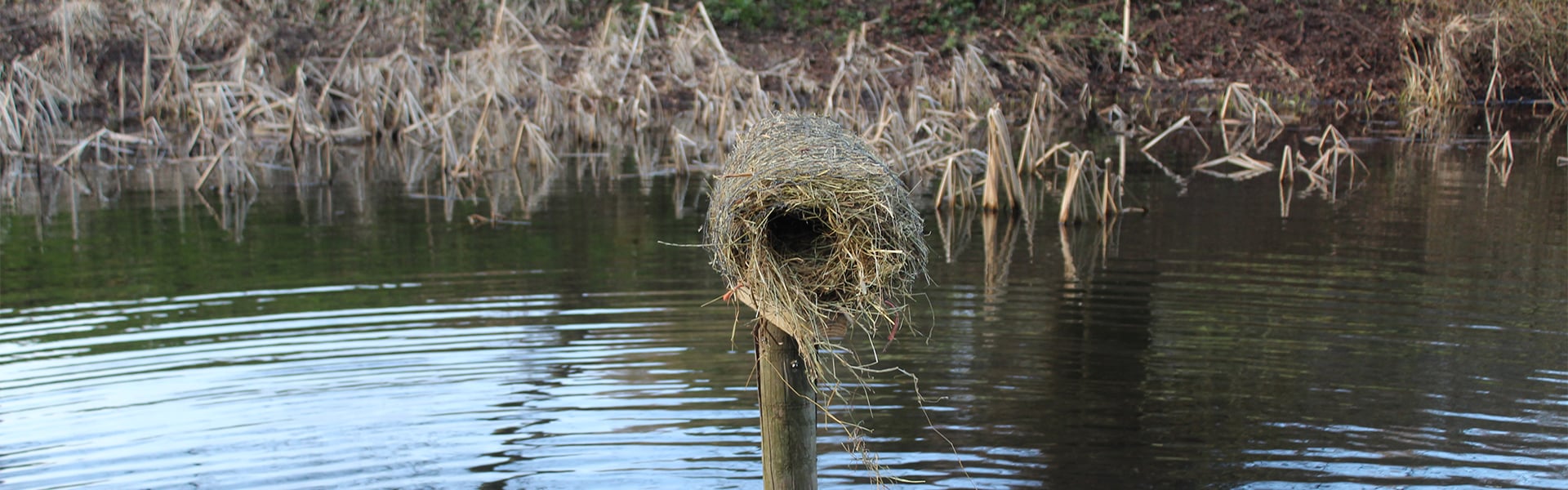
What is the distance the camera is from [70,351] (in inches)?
352

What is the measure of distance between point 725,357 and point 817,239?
4635 mm

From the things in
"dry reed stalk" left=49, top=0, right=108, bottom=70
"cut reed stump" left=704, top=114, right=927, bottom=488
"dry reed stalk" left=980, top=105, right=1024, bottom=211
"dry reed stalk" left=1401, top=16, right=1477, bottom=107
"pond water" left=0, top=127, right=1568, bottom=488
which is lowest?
"pond water" left=0, top=127, right=1568, bottom=488

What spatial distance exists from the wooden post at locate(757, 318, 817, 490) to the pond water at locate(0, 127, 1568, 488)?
219 millimetres

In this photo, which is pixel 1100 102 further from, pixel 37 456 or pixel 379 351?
pixel 37 456

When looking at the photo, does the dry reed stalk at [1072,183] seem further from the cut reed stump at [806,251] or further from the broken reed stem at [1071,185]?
the cut reed stump at [806,251]

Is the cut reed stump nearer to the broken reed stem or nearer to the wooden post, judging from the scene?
the wooden post

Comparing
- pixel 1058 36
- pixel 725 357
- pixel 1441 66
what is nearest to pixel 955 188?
pixel 725 357

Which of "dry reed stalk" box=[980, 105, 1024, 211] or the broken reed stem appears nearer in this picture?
the broken reed stem

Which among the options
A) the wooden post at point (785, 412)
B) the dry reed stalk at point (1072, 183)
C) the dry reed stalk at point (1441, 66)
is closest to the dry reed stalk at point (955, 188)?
the dry reed stalk at point (1072, 183)

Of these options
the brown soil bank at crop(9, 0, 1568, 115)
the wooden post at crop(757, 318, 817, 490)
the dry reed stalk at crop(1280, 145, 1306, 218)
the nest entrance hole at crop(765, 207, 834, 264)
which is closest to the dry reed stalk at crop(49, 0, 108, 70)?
the brown soil bank at crop(9, 0, 1568, 115)

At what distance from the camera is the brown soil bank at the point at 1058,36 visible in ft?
85.3

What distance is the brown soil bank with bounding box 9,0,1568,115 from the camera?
85.3 feet

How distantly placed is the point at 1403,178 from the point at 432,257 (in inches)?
469

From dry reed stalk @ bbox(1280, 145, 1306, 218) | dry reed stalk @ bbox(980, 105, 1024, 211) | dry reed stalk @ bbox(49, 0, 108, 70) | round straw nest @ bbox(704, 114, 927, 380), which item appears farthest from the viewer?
dry reed stalk @ bbox(49, 0, 108, 70)
